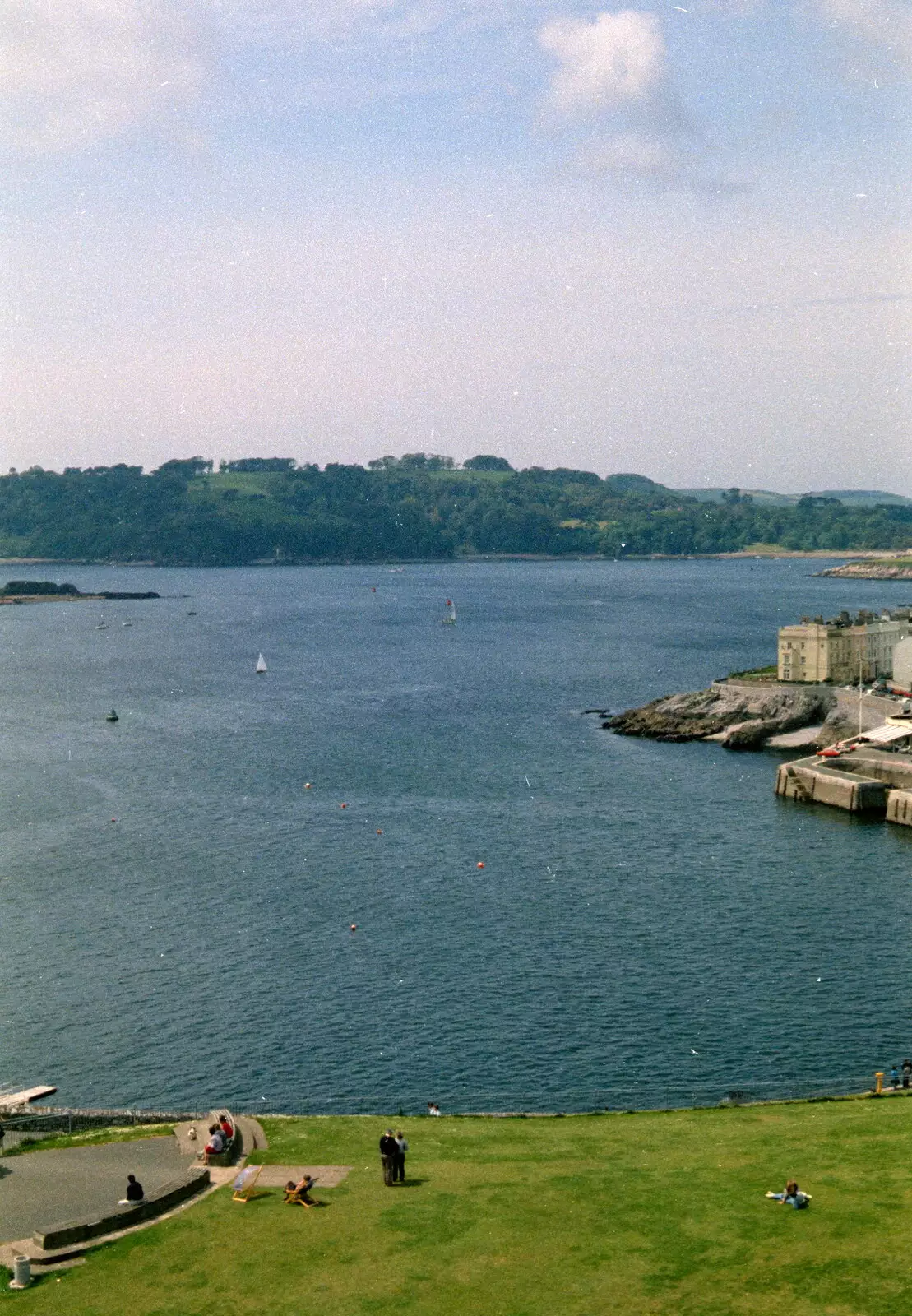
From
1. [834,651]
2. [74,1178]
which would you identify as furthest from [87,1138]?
[834,651]

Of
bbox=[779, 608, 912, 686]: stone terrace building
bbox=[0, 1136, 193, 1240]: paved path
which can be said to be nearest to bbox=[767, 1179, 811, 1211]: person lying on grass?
bbox=[0, 1136, 193, 1240]: paved path

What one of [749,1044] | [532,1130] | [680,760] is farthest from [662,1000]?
[680,760]

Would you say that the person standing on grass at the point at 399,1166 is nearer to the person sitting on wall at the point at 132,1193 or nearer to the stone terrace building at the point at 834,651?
→ the person sitting on wall at the point at 132,1193

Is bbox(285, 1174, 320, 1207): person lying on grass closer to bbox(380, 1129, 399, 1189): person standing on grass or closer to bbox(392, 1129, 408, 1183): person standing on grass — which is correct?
bbox(380, 1129, 399, 1189): person standing on grass

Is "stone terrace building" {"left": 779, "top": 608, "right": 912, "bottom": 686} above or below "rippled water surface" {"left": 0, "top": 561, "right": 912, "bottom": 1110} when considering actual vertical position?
above

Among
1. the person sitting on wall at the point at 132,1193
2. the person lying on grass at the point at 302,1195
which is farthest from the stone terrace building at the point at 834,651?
the person sitting on wall at the point at 132,1193

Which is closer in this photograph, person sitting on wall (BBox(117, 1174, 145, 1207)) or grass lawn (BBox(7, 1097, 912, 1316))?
grass lawn (BBox(7, 1097, 912, 1316))
